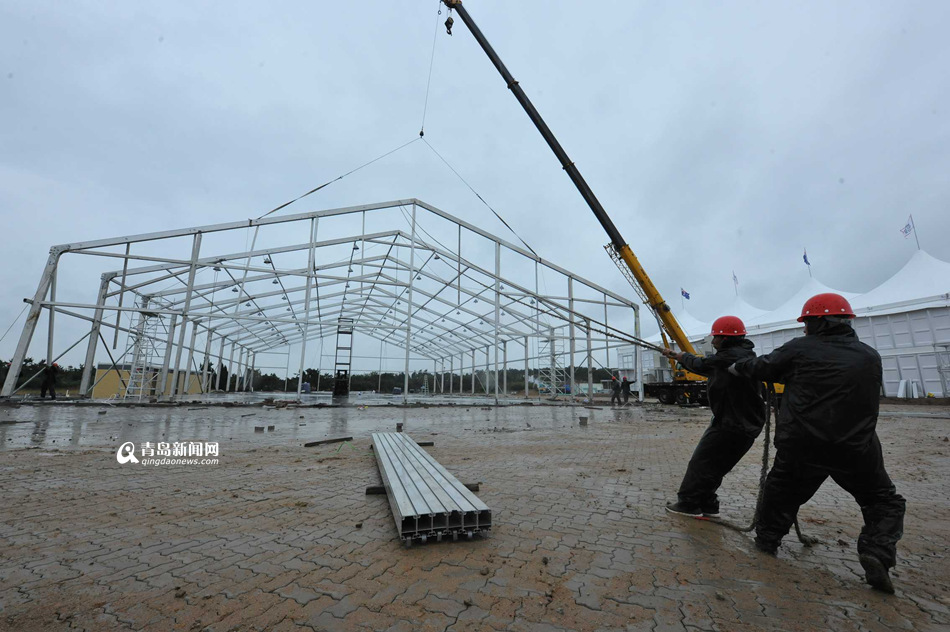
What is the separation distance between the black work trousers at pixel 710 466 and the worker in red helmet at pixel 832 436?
0.57 m

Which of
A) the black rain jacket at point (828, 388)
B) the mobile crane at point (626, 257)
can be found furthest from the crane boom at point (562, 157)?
the black rain jacket at point (828, 388)

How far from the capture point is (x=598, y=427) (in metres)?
10.6

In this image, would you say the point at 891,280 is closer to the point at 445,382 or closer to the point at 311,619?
the point at 445,382

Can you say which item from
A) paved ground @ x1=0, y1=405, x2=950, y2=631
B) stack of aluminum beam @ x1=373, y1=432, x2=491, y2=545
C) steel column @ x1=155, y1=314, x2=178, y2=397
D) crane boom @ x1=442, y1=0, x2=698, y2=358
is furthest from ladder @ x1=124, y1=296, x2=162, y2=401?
stack of aluminum beam @ x1=373, y1=432, x2=491, y2=545

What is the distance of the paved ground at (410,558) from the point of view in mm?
1919

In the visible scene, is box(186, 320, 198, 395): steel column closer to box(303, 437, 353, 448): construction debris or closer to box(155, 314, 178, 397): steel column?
box(155, 314, 178, 397): steel column

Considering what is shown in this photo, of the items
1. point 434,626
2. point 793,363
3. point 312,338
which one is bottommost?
point 434,626

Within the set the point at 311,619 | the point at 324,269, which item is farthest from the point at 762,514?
the point at 324,269

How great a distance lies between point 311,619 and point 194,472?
3800 mm

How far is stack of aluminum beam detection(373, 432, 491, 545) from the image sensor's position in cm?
271

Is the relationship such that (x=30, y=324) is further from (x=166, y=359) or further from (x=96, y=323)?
(x=166, y=359)

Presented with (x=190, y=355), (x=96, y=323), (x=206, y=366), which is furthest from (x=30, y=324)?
(x=206, y=366)

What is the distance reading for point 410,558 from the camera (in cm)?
251

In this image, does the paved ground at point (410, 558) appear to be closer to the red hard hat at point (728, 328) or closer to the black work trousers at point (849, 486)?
the black work trousers at point (849, 486)
